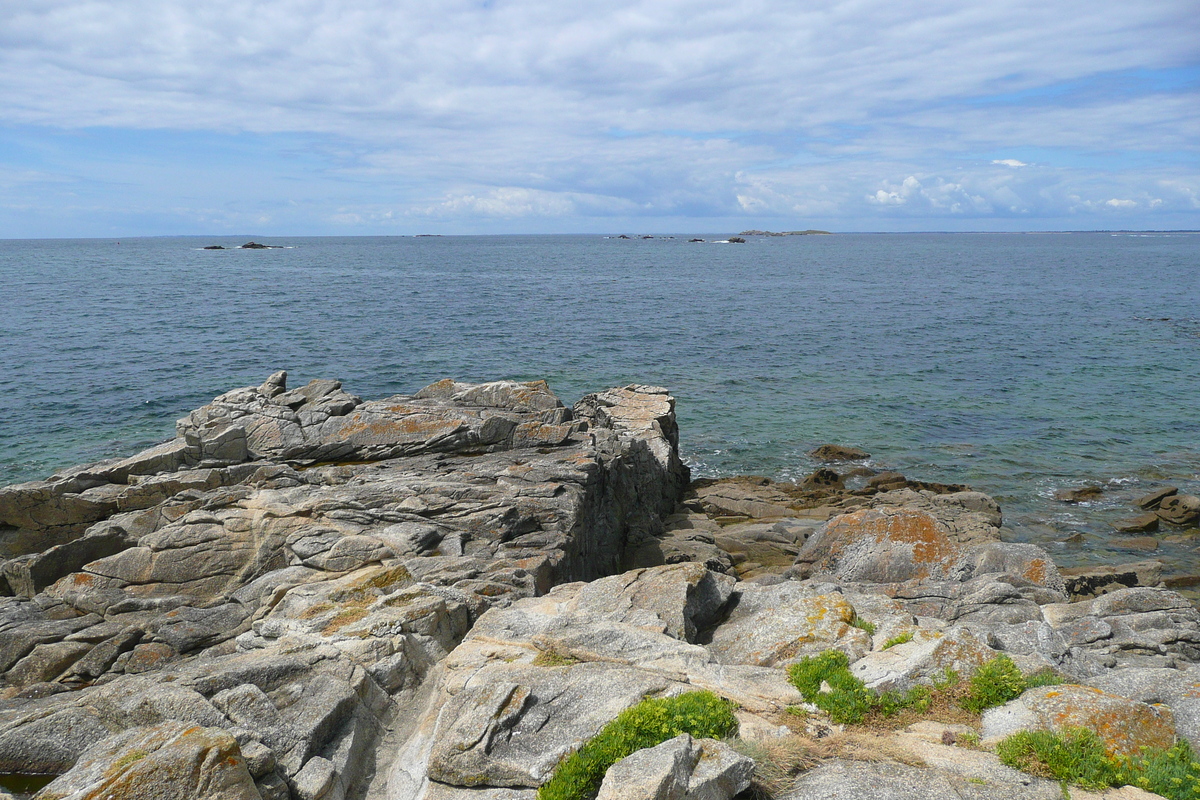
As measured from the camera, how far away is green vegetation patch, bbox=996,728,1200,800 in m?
8.44

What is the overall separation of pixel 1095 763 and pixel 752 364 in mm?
49142

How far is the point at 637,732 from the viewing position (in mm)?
9188

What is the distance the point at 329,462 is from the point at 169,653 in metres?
11.1

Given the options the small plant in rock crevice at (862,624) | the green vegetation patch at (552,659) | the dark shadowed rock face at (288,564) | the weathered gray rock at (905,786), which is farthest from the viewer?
the small plant in rock crevice at (862,624)

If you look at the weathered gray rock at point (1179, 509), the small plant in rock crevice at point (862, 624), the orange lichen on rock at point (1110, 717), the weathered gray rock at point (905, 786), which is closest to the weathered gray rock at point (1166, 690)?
the orange lichen on rock at point (1110, 717)

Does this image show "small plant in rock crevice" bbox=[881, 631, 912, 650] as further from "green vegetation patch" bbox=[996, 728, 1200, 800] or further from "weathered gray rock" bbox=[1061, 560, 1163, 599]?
"weathered gray rock" bbox=[1061, 560, 1163, 599]

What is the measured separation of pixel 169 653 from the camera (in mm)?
14664

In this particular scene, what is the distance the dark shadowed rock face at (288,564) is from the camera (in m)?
9.91

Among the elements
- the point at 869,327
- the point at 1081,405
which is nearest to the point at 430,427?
the point at 1081,405

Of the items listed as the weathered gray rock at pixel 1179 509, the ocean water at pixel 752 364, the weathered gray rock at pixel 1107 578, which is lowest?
the weathered gray rock at pixel 1179 509

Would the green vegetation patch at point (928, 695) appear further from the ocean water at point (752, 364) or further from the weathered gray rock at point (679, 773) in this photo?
the ocean water at point (752, 364)

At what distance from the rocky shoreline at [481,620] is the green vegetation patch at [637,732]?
0.39 metres

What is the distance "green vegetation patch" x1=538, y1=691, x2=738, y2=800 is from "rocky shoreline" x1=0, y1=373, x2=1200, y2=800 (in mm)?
394

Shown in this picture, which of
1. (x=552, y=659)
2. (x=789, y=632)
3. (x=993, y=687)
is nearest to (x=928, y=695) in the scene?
(x=993, y=687)
